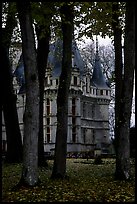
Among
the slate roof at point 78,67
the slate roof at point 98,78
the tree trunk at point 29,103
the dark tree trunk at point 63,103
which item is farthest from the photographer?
the slate roof at point 98,78

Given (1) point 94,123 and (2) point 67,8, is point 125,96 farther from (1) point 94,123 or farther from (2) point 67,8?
(1) point 94,123

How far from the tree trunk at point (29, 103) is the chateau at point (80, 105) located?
40.2m

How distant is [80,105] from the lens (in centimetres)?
5812

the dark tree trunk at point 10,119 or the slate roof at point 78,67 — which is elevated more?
the slate roof at point 78,67

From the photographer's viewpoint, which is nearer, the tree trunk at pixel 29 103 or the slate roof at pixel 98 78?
the tree trunk at pixel 29 103

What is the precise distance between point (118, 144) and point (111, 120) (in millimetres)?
51686

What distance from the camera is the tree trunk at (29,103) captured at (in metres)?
10.6

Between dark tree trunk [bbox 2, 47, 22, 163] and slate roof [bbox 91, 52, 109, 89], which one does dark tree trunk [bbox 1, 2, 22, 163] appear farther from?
slate roof [bbox 91, 52, 109, 89]

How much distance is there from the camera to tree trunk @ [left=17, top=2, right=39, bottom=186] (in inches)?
418

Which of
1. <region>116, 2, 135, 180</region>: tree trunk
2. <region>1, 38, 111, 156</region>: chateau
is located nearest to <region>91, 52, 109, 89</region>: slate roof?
<region>1, 38, 111, 156</region>: chateau

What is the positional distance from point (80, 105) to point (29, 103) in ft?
156

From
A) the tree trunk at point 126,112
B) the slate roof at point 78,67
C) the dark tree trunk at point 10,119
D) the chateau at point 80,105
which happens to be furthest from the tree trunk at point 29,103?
the chateau at point 80,105

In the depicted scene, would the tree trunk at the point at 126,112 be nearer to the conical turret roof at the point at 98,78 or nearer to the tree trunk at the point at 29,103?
the tree trunk at the point at 29,103

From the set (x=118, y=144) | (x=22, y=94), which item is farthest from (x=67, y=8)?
(x=22, y=94)
